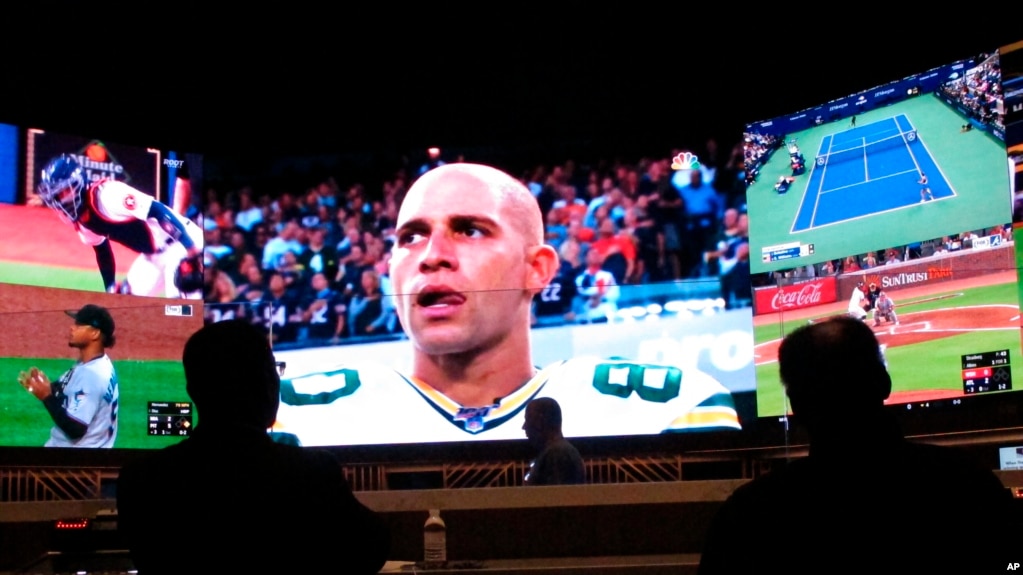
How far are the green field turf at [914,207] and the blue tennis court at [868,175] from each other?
1.7 inches

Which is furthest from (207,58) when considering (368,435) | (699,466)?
(699,466)

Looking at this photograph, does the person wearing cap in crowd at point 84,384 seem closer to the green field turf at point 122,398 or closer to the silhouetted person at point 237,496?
the green field turf at point 122,398

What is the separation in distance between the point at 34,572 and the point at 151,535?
40.1 inches

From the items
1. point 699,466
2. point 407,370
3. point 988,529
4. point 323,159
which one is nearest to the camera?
point 988,529

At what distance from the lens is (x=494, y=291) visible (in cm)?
433

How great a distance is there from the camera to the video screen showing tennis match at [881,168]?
21.8 ft

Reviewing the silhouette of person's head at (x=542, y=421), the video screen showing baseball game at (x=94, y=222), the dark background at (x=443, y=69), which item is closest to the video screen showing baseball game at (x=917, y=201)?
the dark background at (x=443, y=69)

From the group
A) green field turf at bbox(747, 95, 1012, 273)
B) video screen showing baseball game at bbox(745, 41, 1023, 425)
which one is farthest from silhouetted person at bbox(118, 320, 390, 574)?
green field turf at bbox(747, 95, 1012, 273)

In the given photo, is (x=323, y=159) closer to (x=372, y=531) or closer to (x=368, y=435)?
(x=368, y=435)

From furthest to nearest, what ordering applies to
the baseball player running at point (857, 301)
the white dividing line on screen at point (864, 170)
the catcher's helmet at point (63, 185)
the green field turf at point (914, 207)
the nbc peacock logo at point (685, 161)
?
the nbc peacock logo at point (685, 161) < the catcher's helmet at point (63, 185) < the white dividing line on screen at point (864, 170) < the green field turf at point (914, 207) < the baseball player running at point (857, 301)

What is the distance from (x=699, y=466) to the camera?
414 cm

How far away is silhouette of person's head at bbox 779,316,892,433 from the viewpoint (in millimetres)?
1455

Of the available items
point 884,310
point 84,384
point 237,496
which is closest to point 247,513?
point 237,496

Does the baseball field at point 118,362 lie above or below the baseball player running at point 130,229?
below
